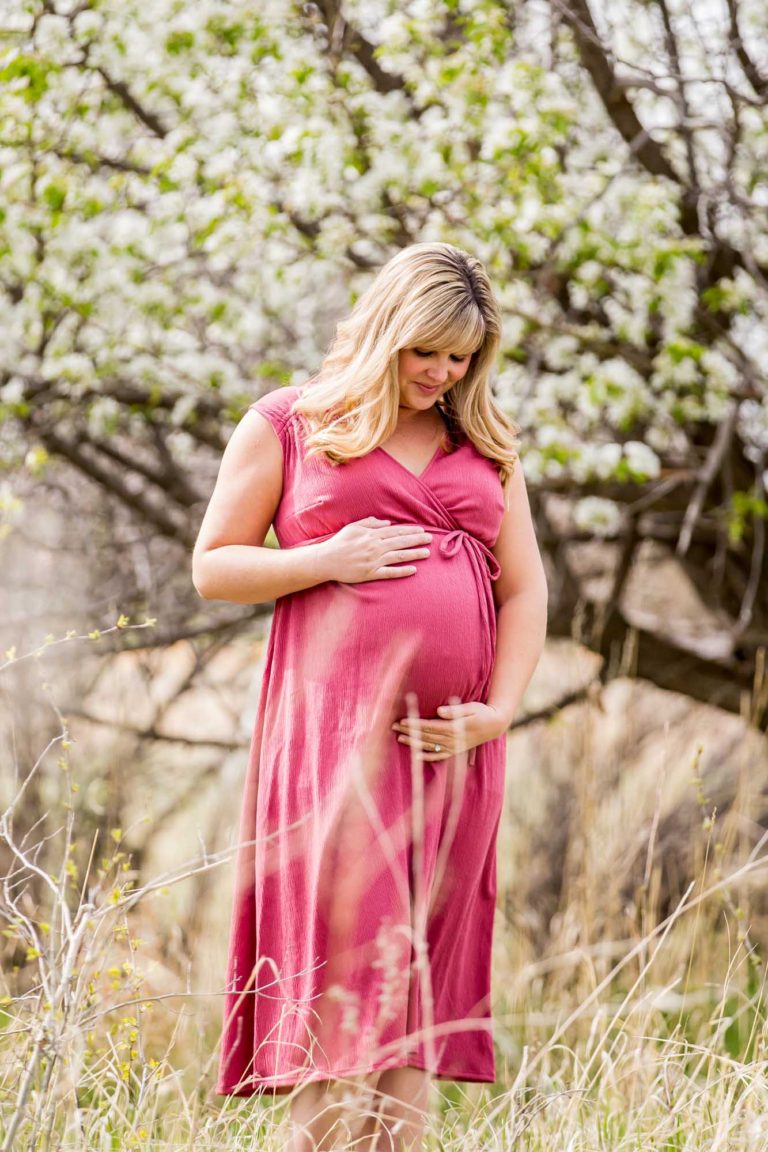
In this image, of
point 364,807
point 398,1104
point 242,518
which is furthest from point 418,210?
point 398,1104

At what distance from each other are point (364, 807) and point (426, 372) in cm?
75

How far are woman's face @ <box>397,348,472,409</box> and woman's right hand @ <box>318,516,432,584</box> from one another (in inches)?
9.2

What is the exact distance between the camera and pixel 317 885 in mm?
2141

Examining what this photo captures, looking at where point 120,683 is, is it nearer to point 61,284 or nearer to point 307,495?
point 61,284

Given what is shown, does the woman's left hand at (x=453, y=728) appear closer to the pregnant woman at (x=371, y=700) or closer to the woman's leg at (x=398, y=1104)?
the pregnant woman at (x=371, y=700)

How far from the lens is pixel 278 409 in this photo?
2332mm

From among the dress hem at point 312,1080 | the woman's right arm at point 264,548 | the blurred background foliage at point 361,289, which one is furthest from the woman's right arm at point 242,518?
the blurred background foliage at point 361,289

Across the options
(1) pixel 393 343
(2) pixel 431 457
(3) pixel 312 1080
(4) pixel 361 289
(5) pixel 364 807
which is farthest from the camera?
(4) pixel 361 289

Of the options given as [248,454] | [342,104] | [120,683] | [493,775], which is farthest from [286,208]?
[493,775]

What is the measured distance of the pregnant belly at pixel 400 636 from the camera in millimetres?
2189

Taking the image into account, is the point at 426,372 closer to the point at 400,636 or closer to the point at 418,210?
the point at 400,636

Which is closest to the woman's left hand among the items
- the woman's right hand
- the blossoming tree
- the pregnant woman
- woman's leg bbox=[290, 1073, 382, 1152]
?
the pregnant woman

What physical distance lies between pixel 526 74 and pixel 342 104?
0.66 metres

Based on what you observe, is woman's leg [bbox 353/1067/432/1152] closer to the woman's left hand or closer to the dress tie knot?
the woman's left hand
